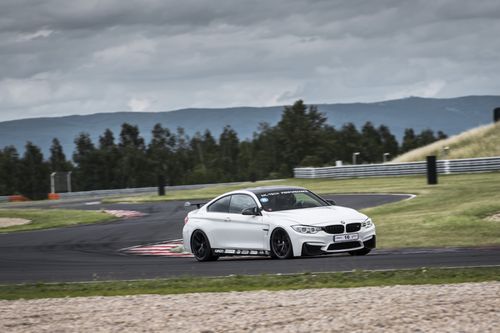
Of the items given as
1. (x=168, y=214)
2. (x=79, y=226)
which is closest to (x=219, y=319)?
(x=79, y=226)

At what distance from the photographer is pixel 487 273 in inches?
484

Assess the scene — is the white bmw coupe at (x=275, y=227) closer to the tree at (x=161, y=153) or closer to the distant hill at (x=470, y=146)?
the distant hill at (x=470, y=146)

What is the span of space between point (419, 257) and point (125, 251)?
28.0 feet

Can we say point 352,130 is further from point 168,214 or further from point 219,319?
point 219,319

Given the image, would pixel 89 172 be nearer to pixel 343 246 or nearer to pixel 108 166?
pixel 108 166

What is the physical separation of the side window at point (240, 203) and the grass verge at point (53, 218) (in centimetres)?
1658

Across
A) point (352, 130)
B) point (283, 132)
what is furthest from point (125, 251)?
point (352, 130)

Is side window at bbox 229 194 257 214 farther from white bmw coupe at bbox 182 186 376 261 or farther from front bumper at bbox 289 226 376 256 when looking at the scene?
front bumper at bbox 289 226 376 256

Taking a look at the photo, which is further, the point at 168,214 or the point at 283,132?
the point at 283,132

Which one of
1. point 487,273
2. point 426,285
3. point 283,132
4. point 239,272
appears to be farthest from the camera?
point 283,132

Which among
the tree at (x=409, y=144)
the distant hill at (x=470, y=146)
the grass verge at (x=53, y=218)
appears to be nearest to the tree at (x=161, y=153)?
the tree at (x=409, y=144)

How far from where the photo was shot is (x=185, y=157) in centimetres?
16550

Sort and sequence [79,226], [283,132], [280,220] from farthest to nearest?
[283,132], [79,226], [280,220]

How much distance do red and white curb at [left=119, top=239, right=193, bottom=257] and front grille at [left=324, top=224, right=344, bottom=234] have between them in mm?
5201
